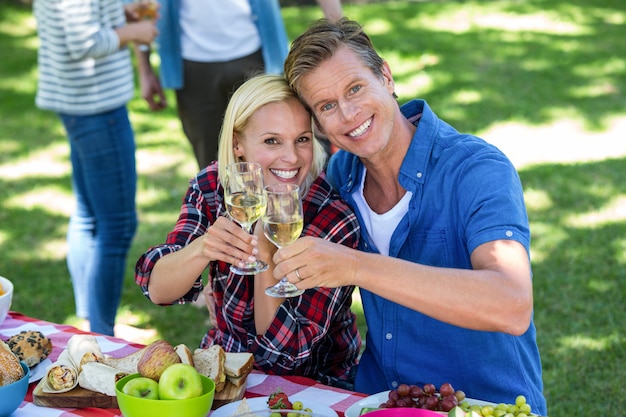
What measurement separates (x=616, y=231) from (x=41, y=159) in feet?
16.5

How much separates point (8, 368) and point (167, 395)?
47cm

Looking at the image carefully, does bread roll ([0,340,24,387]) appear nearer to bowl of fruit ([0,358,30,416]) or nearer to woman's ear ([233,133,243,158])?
bowl of fruit ([0,358,30,416])

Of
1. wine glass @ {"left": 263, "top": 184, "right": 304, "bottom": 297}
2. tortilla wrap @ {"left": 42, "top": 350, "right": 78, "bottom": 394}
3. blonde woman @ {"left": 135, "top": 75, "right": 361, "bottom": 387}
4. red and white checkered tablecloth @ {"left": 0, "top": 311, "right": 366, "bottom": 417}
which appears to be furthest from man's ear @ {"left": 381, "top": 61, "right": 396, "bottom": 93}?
tortilla wrap @ {"left": 42, "top": 350, "right": 78, "bottom": 394}

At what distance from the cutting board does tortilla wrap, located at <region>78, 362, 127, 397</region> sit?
0.05 feet

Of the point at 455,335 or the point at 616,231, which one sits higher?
the point at 455,335

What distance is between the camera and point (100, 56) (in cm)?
416

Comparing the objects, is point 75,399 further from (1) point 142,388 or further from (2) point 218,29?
(2) point 218,29

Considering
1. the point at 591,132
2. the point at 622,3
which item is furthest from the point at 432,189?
the point at 622,3

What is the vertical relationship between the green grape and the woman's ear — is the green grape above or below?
above

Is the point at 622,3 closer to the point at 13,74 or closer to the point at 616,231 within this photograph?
the point at 616,231

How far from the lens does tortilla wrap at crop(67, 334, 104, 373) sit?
2.41 m

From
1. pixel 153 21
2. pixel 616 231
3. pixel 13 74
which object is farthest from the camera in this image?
pixel 13 74

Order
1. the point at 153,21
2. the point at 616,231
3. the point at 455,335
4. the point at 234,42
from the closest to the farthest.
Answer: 1. the point at 455,335
2. the point at 153,21
3. the point at 234,42
4. the point at 616,231

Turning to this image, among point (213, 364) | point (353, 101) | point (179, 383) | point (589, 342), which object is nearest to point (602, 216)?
point (589, 342)
